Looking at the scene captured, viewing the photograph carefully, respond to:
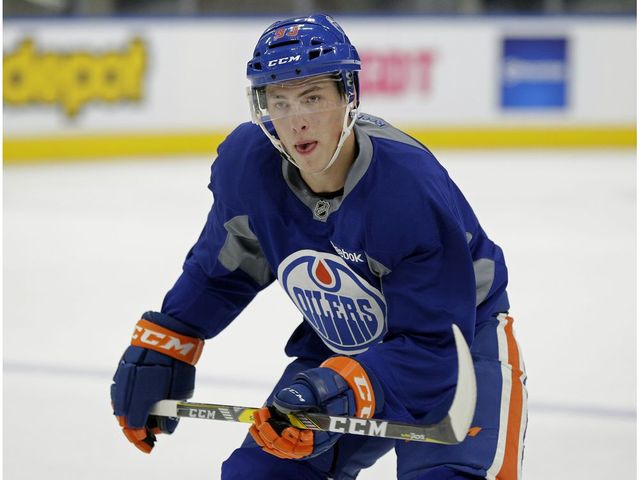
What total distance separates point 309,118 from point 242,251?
0.38 m

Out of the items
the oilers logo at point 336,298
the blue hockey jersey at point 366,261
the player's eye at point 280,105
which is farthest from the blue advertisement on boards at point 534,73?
the player's eye at point 280,105

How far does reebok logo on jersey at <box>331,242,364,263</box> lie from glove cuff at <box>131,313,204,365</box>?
43 cm

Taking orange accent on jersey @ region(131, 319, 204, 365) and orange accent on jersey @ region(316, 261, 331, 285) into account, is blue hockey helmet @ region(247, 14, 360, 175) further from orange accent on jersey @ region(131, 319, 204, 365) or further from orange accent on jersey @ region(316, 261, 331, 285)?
orange accent on jersey @ region(131, 319, 204, 365)

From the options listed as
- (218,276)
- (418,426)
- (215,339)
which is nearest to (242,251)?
(218,276)

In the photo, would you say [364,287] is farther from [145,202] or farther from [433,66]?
[433,66]

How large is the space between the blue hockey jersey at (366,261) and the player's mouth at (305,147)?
85mm

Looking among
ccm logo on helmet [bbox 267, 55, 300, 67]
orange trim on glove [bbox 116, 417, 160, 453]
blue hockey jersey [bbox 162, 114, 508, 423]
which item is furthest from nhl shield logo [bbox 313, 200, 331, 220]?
orange trim on glove [bbox 116, 417, 160, 453]

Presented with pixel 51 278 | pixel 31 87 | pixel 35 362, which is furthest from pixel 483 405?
pixel 31 87

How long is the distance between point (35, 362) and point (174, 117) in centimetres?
584

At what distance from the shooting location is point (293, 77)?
1.78 metres

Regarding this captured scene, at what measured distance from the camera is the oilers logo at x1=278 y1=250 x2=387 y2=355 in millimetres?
1915

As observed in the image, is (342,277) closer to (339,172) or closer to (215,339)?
(339,172)

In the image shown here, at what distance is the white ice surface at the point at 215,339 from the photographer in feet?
8.93

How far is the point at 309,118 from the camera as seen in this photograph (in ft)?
5.91
